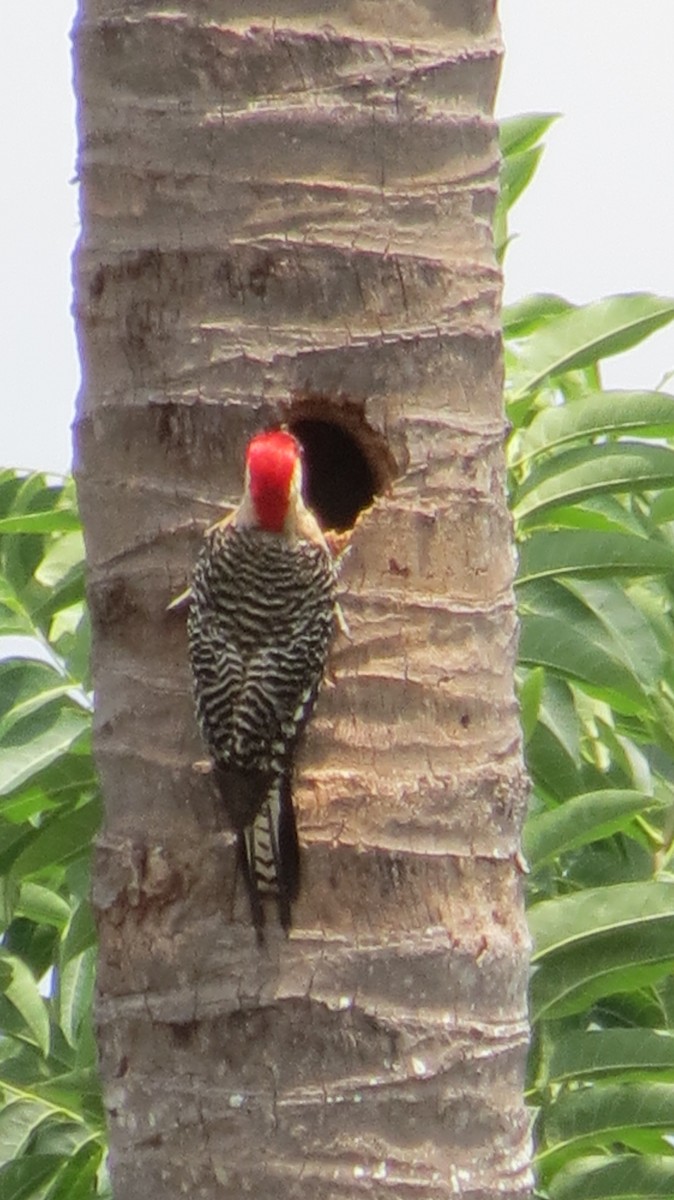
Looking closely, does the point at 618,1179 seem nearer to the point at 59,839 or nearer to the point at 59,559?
the point at 59,839

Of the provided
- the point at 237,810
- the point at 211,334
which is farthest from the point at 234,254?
the point at 237,810

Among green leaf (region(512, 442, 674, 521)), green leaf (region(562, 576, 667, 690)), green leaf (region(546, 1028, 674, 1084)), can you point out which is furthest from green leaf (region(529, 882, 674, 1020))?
green leaf (region(512, 442, 674, 521))

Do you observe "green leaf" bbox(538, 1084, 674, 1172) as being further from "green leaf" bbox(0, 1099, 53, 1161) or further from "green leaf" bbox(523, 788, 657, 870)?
"green leaf" bbox(0, 1099, 53, 1161)

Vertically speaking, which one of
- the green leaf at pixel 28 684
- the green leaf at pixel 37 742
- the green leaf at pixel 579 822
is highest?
the green leaf at pixel 28 684

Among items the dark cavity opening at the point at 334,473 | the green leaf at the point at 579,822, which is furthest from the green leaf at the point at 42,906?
the green leaf at the point at 579,822

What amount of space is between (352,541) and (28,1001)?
119 cm

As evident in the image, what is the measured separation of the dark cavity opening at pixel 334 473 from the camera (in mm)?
3377

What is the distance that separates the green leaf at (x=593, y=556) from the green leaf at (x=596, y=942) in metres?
0.50

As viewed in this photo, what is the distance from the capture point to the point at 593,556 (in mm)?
3578

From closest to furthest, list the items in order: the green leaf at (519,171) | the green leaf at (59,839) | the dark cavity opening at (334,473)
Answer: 1. the dark cavity opening at (334,473)
2. the green leaf at (59,839)
3. the green leaf at (519,171)

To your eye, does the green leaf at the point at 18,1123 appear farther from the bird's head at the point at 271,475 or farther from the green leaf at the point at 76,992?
the bird's head at the point at 271,475

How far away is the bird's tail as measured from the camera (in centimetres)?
298

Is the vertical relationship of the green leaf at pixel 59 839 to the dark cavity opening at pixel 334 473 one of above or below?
below

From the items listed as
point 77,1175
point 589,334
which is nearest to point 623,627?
point 589,334
